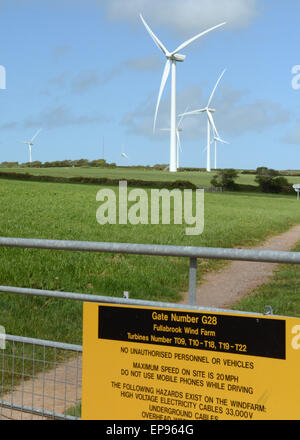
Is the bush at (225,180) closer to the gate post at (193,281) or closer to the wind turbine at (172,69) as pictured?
the wind turbine at (172,69)

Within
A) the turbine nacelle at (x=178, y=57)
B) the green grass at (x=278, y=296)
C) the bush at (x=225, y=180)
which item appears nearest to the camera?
the green grass at (x=278, y=296)

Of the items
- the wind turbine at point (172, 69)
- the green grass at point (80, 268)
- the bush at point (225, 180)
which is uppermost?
the wind turbine at point (172, 69)

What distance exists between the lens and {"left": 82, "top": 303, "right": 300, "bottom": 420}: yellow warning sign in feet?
9.93

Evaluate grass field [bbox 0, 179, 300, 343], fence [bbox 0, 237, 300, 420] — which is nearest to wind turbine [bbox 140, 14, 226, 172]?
grass field [bbox 0, 179, 300, 343]

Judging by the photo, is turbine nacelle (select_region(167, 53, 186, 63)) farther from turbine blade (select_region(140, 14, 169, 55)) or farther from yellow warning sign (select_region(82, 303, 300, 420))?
yellow warning sign (select_region(82, 303, 300, 420))

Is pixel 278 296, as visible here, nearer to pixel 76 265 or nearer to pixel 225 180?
pixel 76 265

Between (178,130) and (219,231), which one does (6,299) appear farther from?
(178,130)

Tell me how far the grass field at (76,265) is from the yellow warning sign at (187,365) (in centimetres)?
149

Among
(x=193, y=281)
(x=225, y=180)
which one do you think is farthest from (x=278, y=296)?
(x=225, y=180)

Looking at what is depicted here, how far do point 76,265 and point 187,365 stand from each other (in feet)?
29.6

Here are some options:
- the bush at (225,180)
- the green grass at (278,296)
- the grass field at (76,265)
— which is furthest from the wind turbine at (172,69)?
the green grass at (278,296)

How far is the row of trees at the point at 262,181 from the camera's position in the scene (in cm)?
7275

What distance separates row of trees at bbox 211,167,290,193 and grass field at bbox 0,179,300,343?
44.9 meters

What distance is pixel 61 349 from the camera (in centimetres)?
441
